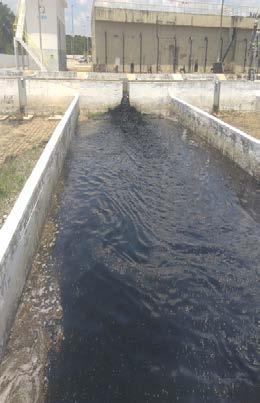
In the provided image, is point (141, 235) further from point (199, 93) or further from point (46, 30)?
point (46, 30)

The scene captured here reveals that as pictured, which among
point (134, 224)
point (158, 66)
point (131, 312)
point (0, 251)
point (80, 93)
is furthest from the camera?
point (158, 66)

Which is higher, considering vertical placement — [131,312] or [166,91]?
[166,91]

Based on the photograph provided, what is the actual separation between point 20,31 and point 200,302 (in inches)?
1167

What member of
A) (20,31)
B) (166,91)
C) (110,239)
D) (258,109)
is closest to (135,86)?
(166,91)

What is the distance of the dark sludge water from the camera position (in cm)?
473

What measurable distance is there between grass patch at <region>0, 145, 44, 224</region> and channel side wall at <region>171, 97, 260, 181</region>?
20.3 feet

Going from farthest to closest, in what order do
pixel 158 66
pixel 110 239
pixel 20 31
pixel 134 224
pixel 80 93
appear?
1. pixel 158 66
2. pixel 20 31
3. pixel 80 93
4. pixel 134 224
5. pixel 110 239

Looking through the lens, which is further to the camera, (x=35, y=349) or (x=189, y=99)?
(x=189, y=99)

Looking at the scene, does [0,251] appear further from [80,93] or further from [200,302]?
[80,93]

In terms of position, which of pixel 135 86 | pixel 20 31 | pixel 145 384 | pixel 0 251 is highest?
pixel 20 31

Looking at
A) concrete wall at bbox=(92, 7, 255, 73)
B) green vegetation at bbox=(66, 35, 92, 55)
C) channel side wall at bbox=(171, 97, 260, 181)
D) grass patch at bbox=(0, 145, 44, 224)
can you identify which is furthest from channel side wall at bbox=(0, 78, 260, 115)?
green vegetation at bbox=(66, 35, 92, 55)

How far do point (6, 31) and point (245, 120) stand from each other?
7805 cm

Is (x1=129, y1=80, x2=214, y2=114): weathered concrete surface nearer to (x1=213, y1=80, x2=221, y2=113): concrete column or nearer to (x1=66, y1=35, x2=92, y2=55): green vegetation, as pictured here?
(x1=213, y1=80, x2=221, y2=113): concrete column

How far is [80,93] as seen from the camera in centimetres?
2153
